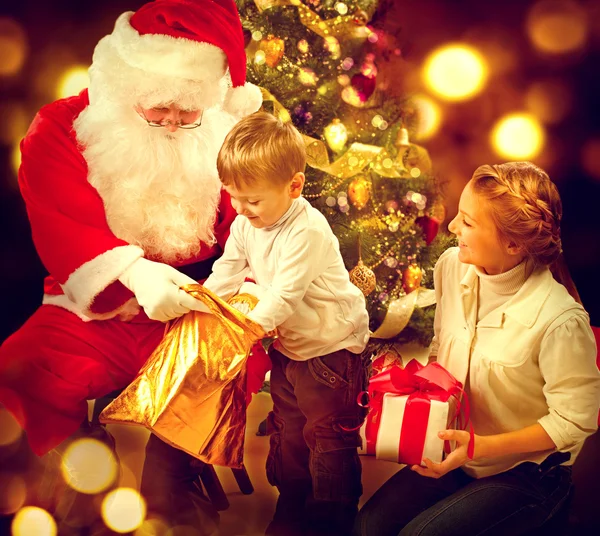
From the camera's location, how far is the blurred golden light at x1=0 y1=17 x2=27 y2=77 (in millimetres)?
1575

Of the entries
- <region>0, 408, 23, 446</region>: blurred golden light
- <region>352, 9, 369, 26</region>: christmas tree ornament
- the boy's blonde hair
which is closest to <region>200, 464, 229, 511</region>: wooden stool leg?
<region>0, 408, 23, 446</region>: blurred golden light

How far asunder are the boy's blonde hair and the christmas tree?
501 mm

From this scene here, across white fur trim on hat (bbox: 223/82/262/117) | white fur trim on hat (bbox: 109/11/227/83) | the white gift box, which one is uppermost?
white fur trim on hat (bbox: 109/11/227/83)

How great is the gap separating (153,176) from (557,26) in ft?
3.36

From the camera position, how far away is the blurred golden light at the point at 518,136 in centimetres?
156

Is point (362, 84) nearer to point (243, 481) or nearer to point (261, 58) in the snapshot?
point (261, 58)

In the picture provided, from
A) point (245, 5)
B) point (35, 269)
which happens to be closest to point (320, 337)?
point (35, 269)

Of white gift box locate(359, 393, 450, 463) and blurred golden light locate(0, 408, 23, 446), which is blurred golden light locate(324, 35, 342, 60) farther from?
blurred golden light locate(0, 408, 23, 446)

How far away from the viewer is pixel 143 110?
1.51 m

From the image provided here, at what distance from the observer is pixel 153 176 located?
5.12 feet

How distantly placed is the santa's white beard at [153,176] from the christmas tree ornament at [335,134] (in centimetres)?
38

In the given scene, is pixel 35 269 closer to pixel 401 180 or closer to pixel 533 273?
pixel 401 180

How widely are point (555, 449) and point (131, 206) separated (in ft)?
3.54

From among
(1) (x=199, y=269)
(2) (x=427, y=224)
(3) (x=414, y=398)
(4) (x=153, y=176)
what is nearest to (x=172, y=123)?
(4) (x=153, y=176)
